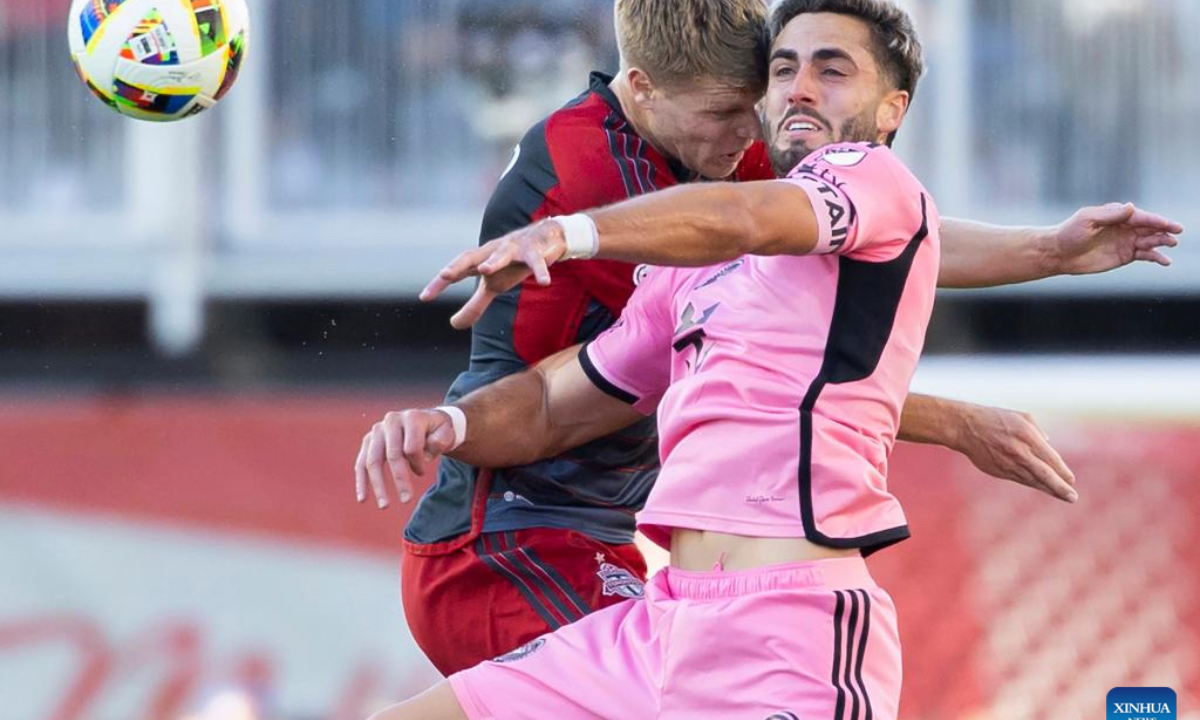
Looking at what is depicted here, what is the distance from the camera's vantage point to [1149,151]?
8758 mm

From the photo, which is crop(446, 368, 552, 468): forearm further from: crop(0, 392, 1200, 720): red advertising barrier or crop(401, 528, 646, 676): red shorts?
crop(0, 392, 1200, 720): red advertising barrier

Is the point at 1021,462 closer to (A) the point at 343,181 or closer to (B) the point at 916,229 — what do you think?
(B) the point at 916,229

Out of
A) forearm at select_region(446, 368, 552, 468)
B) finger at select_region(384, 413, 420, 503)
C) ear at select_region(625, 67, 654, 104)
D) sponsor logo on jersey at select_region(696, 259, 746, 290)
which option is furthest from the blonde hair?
finger at select_region(384, 413, 420, 503)

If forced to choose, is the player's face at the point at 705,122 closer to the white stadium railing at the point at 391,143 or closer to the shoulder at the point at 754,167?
the shoulder at the point at 754,167

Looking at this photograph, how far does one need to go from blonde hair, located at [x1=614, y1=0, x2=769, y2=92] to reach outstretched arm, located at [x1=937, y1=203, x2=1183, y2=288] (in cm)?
64

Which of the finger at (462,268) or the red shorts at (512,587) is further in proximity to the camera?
the red shorts at (512,587)

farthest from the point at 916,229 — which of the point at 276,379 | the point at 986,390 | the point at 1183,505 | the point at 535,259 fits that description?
the point at 276,379

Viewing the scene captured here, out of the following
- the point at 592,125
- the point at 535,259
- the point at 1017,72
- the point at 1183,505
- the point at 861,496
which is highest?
the point at 1017,72

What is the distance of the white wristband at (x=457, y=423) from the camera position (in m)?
3.82

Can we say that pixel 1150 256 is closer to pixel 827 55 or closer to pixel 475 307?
pixel 827 55

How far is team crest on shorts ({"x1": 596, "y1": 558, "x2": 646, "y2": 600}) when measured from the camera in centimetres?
399

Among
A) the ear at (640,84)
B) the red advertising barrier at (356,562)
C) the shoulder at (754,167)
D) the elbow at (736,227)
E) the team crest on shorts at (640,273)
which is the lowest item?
the red advertising barrier at (356,562)

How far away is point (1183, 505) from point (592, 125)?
3.67m

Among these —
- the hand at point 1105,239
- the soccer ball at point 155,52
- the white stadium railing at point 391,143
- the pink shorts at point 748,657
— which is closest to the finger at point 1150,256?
the hand at point 1105,239
